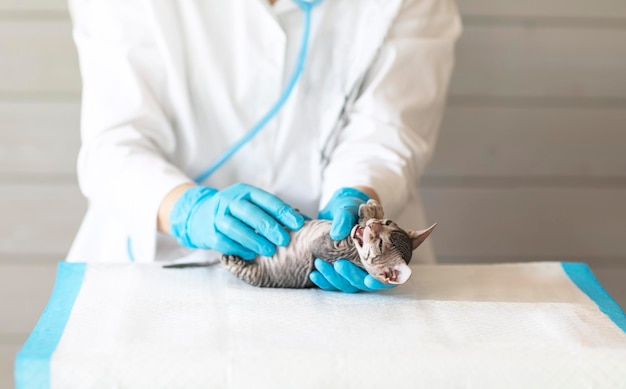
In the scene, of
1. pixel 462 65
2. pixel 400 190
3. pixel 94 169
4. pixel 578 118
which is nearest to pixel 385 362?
pixel 400 190

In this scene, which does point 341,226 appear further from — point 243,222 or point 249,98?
point 249,98

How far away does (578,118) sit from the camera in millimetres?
1587

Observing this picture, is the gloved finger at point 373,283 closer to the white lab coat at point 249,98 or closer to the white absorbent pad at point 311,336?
the white absorbent pad at point 311,336

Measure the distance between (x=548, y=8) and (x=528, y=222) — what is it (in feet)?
1.52

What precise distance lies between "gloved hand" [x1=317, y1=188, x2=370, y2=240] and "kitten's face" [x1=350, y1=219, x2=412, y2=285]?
0.03 m

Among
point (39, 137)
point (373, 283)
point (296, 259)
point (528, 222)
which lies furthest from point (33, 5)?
point (528, 222)

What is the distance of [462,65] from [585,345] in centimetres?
87

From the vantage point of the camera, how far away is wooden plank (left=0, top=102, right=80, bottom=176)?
150 cm

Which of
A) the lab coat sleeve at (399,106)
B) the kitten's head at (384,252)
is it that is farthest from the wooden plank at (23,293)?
the kitten's head at (384,252)

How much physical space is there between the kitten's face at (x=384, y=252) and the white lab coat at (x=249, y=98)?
0.25 meters

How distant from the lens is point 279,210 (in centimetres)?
96

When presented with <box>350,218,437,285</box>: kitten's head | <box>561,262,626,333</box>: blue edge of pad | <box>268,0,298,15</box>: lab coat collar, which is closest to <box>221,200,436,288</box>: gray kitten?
<box>350,218,437,285</box>: kitten's head

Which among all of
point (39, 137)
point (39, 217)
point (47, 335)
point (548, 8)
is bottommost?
point (39, 217)

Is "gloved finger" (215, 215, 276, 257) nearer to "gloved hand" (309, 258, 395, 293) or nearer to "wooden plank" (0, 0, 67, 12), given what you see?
"gloved hand" (309, 258, 395, 293)
